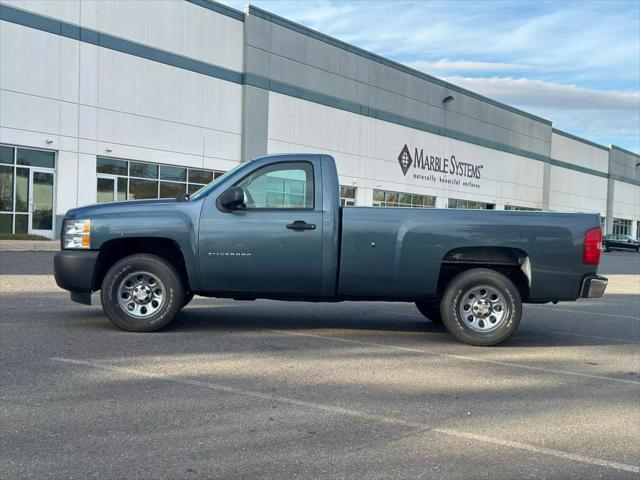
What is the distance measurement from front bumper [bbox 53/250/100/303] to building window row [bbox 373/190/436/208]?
117 feet

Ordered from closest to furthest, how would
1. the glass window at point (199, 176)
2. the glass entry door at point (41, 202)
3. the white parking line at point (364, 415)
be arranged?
the white parking line at point (364, 415), the glass entry door at point (41, 202), the glass window at point (199, 176)

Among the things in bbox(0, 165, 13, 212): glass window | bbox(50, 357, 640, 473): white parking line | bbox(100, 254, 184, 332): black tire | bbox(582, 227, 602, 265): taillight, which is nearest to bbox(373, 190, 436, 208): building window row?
bbox(0, 165, 13, 212): glass window

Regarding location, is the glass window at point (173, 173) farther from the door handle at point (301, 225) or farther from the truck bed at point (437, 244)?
the truck bed at point (437, 244)

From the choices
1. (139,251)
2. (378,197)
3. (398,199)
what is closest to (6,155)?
(139,251)

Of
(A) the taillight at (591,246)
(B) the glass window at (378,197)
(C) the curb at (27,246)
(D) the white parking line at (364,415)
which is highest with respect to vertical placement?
(B) the glass window at (378,197)

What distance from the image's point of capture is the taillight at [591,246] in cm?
769

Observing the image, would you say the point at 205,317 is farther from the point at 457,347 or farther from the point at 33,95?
the point at 33,95

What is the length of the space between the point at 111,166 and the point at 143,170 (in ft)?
5.58

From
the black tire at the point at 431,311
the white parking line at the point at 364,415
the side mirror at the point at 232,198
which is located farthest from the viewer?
the black tire at the point at 431,311

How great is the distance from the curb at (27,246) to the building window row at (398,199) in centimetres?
2340

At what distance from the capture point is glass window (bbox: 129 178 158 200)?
29.3 m

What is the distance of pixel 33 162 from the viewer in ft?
84.4

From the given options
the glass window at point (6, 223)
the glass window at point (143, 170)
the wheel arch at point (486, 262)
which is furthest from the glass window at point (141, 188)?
the wheel arch at point (486, 262)

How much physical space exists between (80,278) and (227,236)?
1685 mm
